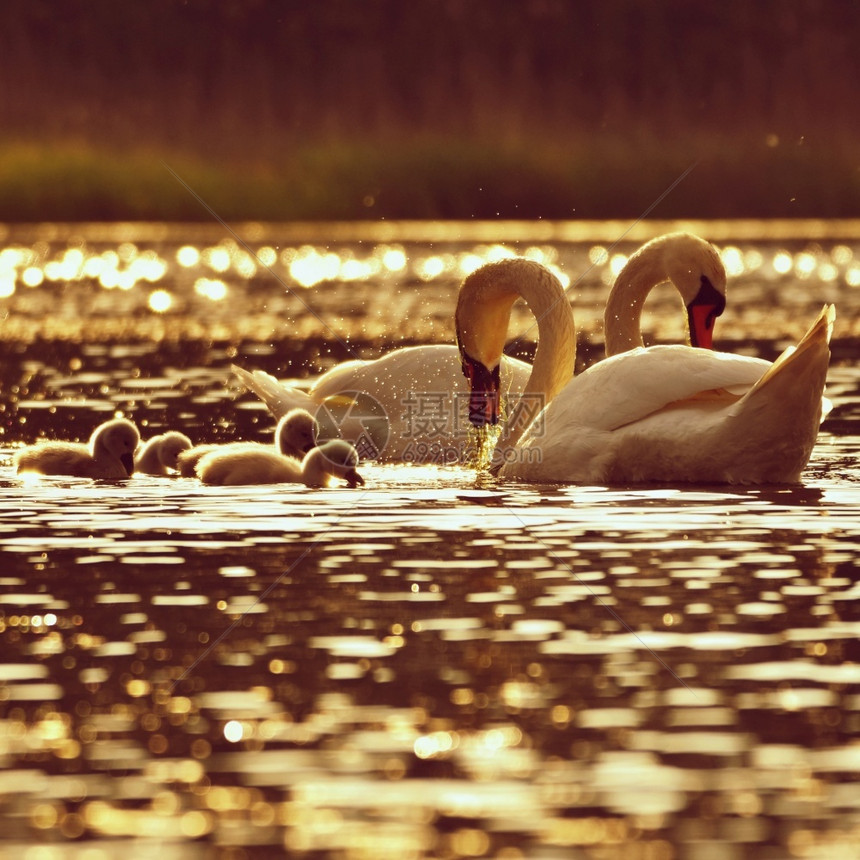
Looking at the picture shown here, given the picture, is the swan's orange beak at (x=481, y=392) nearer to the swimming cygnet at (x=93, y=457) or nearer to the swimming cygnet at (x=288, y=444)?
the swimming cygnet at (x=288, y=444)

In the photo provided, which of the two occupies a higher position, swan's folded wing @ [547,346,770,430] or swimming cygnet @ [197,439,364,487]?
swan's folded wing @ [547,346,770,430]

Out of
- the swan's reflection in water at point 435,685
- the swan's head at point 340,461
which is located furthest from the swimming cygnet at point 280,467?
the swan's reflection in water at point 435,685

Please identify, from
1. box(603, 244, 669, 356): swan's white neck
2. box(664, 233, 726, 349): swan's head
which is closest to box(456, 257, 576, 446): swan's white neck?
box(603, 244, 669, 356): swan's white neck

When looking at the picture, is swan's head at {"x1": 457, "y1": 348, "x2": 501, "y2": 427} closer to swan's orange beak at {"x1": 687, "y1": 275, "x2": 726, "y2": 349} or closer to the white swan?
the white swan

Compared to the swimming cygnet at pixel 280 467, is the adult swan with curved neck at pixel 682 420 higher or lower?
higher

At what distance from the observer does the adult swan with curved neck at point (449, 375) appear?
48.4ft

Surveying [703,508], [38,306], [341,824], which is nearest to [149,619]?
[341,824]

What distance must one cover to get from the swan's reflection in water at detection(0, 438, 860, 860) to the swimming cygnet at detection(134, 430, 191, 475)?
294 centimetres

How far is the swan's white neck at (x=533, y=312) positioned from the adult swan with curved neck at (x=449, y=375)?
0.01 metres

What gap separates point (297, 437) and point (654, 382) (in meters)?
Result: 2.92

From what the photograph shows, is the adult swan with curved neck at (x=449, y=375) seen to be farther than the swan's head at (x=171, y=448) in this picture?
Yes

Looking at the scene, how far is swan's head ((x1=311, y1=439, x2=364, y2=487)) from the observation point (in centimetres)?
1314

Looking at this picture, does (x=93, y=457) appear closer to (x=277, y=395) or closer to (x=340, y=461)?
(x=340, y=461)

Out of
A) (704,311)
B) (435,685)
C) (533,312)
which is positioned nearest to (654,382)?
(533,312)
